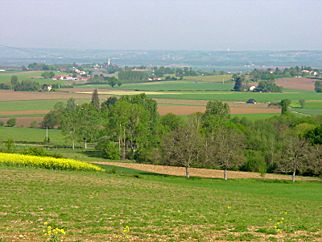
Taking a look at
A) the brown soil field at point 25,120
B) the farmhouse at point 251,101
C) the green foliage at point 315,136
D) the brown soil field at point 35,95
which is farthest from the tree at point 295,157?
the brown soil field at point 35,95

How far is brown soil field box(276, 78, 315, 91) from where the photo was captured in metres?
134

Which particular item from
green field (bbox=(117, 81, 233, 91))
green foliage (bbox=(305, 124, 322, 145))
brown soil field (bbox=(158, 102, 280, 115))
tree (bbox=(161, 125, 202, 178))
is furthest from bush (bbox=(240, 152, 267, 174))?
green field (bbox=(117, 81, 233, 91))

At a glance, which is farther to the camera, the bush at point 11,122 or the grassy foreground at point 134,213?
the bush at point 11,122

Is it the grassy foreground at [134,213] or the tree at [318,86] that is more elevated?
the grassy foreground at [134,213]

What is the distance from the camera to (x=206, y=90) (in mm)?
129125

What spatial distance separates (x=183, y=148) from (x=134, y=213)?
3043 centimetres

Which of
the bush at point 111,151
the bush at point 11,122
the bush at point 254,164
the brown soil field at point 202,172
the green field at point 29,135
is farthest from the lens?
the bush at point 11,122

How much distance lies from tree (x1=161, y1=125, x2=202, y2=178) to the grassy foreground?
15.8 m

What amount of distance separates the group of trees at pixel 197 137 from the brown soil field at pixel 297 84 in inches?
2279

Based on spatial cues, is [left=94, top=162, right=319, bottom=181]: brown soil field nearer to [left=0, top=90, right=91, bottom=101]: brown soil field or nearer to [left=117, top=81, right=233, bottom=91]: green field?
[left=0, top=90, right=91, bottom=101]: brown soil field

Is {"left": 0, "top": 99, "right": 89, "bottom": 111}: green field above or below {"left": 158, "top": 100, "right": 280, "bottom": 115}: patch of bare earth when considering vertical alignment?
below

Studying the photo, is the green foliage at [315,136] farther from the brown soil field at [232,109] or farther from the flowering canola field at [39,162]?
the brown soil field at [232,109]

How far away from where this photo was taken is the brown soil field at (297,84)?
441 ft

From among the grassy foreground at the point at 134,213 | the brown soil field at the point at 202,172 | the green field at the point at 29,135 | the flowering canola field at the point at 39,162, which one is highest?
the grassy foreground at the point at 134,213
